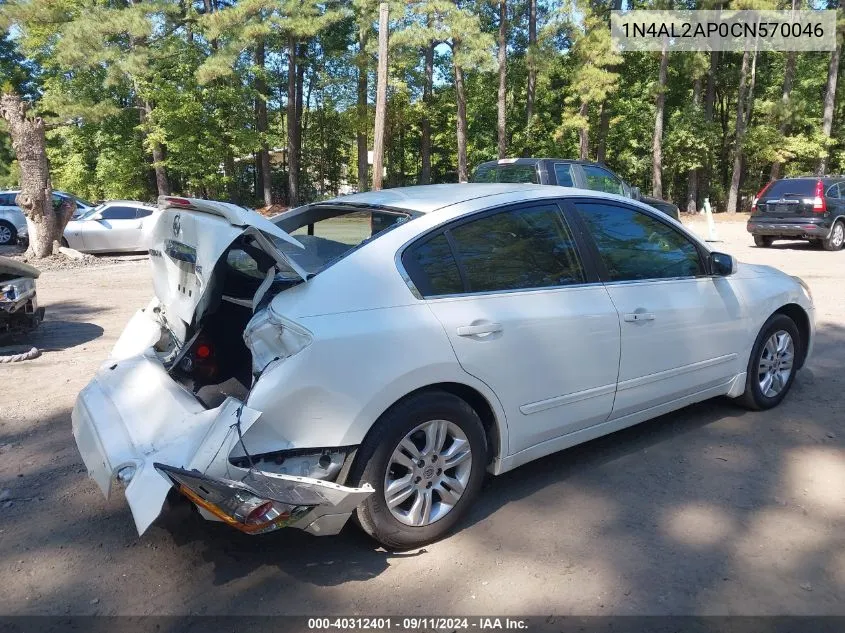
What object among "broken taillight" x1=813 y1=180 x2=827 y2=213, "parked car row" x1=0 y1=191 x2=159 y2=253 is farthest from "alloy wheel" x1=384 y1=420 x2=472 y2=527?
"broken taillight" x1=813 y1=180 x2=827 y2=213

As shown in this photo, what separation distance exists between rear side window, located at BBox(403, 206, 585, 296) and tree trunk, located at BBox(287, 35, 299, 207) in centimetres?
2855

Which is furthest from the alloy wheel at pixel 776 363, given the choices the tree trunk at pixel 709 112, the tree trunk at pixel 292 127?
the tree trunk at pixel 709 112

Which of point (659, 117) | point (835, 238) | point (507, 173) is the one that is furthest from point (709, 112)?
point (507, 173)

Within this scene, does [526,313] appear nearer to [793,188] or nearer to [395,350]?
[395,350]

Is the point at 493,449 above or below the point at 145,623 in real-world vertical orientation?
above

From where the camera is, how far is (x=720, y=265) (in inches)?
168

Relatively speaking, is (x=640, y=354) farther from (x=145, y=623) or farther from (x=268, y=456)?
(x=145, y=623)

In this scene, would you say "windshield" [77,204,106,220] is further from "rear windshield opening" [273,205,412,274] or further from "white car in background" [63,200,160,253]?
"rear windshield opening" [273,205,412,274]

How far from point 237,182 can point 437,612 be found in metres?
33.6

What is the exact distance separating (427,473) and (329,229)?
1.57 metres

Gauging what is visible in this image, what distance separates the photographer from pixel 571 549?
122 inches

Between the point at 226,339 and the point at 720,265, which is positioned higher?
the point at 720,265

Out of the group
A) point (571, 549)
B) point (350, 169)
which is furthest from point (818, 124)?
point (571, 549)

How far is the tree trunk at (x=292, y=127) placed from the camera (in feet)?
96.9
